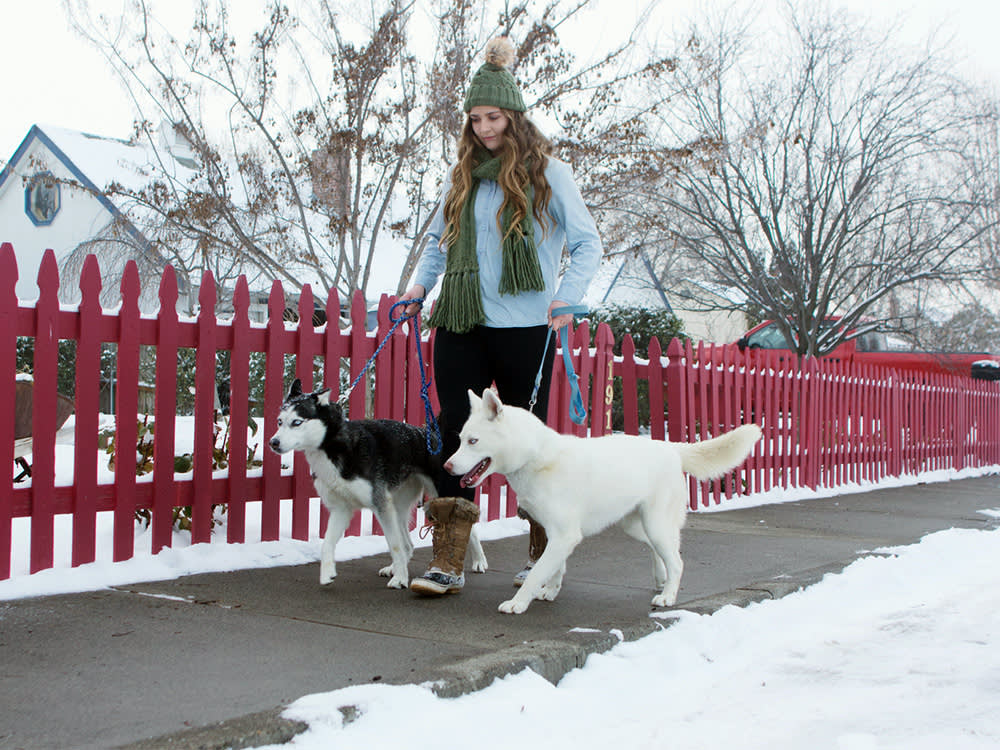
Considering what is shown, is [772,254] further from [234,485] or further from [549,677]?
[549,677]

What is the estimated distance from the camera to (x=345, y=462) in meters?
4.35

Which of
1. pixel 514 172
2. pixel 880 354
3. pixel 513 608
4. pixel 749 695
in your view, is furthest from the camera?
pixel 880 354

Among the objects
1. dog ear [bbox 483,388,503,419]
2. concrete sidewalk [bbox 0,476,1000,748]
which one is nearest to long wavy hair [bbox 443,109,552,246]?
dog ear [bbox 483,388,503,419]

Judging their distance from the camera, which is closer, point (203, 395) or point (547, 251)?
point (547, 251)

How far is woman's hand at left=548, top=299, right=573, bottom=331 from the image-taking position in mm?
4004

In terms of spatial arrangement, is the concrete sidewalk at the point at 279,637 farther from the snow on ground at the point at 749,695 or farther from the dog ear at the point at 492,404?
the dog ear at the point at 492,404

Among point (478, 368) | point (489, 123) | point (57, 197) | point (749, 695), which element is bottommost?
point (749, 695)

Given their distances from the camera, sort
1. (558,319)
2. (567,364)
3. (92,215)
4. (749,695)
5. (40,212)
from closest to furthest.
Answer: (749,695), (558,319), (567,364), (92,215), (40,212)

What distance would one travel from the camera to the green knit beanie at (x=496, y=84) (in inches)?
160

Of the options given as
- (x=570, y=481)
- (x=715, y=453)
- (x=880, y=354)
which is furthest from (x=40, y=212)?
(x=570, y=481)

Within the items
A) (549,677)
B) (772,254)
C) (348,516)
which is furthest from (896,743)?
(772,254)

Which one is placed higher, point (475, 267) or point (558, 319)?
point (475, 267)

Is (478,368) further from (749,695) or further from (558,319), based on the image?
(749,695)

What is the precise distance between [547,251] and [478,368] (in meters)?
0.64
